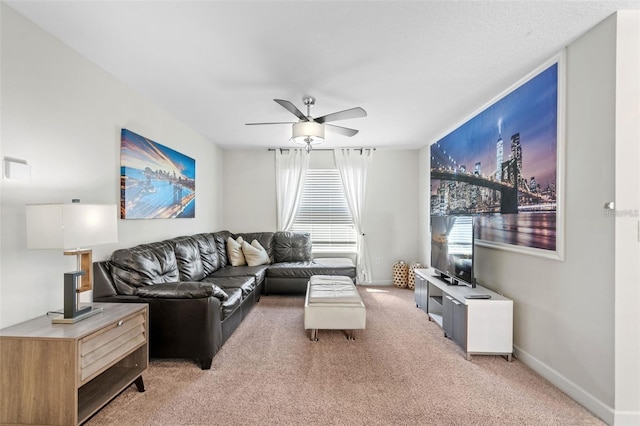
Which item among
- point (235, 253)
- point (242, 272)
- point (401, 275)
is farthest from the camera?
point (401, 275)

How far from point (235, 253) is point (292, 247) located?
1001 mm

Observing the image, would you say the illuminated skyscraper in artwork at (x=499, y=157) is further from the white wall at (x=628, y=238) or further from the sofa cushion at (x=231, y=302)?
the sofa cushion at (x=231, y=302)

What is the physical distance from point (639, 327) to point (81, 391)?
141 inches

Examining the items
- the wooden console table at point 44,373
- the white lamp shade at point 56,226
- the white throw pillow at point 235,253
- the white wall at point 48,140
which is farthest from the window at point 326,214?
the wooden console table at point 44,373

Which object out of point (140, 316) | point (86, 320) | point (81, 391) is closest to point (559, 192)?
point (140, 316)

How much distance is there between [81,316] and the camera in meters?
1.88

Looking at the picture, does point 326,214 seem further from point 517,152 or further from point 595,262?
point 595,262

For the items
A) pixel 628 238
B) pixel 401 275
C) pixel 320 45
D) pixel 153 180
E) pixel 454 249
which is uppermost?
pixel 320 45

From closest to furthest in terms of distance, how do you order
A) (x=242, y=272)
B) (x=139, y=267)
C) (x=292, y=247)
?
(x=139, y=267) < (x=242, y=272) < (x=292, y=247)

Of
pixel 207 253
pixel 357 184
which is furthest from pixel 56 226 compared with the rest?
pixel 357 184

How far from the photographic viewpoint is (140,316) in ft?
7.15

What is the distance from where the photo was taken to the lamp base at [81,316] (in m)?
1.82

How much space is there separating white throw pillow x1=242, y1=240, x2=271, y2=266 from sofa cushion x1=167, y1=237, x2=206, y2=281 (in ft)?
3.39

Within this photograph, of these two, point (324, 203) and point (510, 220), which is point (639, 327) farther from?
point (324, 203)
